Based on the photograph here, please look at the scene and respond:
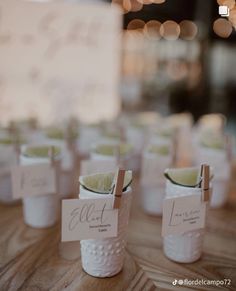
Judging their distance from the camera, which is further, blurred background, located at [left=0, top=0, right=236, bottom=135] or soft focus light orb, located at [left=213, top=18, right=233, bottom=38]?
blurred background, located at [left=0, top=0, right=236, bottom=135]

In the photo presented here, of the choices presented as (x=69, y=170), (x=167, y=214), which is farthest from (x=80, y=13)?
(x=167, y=214)

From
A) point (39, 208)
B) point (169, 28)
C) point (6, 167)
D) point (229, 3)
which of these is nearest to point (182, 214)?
point (39, 208)

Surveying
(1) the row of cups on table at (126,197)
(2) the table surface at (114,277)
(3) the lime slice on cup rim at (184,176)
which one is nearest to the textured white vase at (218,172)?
(1) the row of cups on table at (126,197)

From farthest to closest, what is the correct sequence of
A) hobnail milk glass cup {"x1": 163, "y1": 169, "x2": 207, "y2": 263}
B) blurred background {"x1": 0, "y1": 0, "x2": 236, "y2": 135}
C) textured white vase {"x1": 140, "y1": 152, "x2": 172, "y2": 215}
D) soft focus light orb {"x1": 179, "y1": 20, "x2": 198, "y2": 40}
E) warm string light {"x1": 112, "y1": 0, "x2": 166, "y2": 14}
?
soft focus light orb {"x1": 179, "y1": 20, "x2": 198, "y2": 40}, blurred background {"x1": 0, "y1": 0, "x2": 236, "y2": 135}, warm string light {"x1": 112, "y1": 0, "x2": 166, "y2": 14}, textured white vase {"x1": 140, "y1": 152, "x2": 172, "y2": 215}, hobnail milk glass cup {"x1": 163, "y1": 169, "x2": 207, "y2": 263}

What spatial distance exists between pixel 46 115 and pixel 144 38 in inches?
153

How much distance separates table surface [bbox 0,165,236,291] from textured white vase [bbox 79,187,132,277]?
0.02 metres

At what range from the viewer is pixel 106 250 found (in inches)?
31.5

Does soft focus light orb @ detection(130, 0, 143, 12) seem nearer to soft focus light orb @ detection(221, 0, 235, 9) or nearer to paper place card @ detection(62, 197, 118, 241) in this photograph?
soft focus light orb @ detection(221, 0, 235, 9)

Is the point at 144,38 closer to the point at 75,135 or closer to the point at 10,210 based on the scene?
the point at 75,135

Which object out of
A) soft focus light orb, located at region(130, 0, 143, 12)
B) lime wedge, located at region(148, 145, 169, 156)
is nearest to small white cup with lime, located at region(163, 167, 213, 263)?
lime wedge, located at region(148, 145, 169, 156)

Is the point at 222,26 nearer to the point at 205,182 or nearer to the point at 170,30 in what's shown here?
the point at 170,30

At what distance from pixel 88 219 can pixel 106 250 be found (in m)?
0.10

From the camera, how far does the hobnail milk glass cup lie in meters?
A: 0.87

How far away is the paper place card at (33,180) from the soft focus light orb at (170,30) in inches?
148
